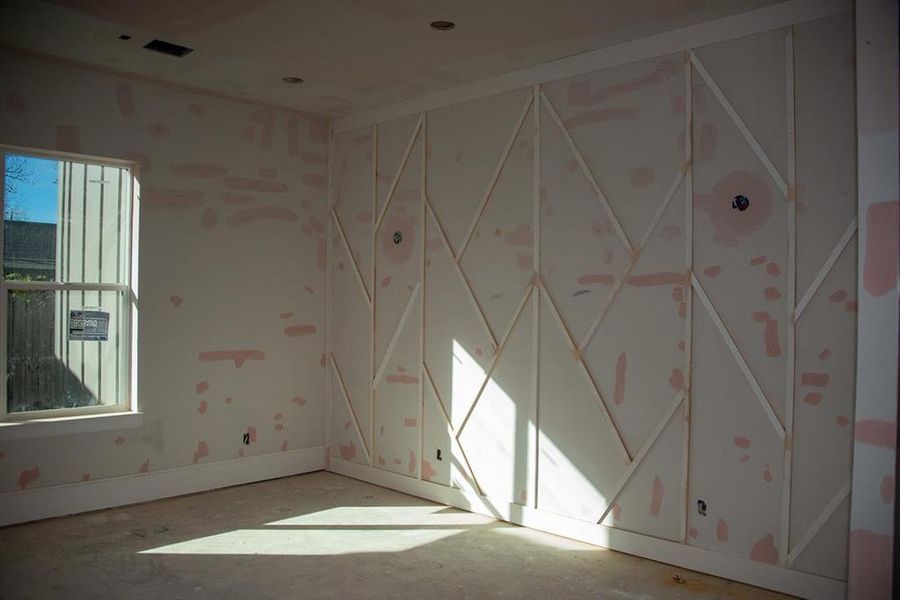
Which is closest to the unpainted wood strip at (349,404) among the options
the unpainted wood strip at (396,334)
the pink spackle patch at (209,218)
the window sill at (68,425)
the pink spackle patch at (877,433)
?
the unpainted wood strip at (396,334)

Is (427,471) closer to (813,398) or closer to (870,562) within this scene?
(813,398)

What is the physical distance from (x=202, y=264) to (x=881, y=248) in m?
4.65

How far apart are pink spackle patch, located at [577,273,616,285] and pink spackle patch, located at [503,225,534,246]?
0.48 m

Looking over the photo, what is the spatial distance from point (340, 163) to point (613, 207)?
2.87m

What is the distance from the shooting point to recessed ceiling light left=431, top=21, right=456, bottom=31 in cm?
407

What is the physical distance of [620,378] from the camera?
173 inches

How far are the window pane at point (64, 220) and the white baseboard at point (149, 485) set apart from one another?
4.87 ft

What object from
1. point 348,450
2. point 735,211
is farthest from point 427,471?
point 735,211

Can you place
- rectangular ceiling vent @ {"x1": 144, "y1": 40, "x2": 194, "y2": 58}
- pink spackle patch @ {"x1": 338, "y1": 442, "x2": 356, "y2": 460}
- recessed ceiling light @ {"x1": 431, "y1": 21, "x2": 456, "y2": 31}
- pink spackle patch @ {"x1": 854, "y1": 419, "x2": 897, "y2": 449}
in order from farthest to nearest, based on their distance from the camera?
pink spackle patch @ {"x1": 338, "y1": 442, "x2": 356, "y2": 460}
rectangular ceiling vent @ {"x1": 144, "y1": 40, "x2": 194, "y2": 58}
recessed ceiling light @ {"x1": 431, "y1": 21, "x2": 456, "y2": 31}
pink spackle patch @ {"x1": 854, "y1": 419, "x2": 897, "y2": 449}

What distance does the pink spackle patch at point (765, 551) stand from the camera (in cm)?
377

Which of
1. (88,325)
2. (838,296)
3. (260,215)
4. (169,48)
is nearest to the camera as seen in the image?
(838,296)

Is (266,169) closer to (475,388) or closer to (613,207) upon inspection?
(475,388)

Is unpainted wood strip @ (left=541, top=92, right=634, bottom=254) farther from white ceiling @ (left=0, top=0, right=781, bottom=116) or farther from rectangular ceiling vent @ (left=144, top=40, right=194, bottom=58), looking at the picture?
rectangular ceiling vent @ (left=144, top=40, right=194, bottom=58)

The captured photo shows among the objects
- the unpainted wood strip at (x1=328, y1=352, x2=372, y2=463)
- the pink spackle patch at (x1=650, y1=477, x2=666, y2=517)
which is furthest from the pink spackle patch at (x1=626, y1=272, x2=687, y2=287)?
the unpainted wood strip at (x1=328, y1=352, x2=372, y2=463)
